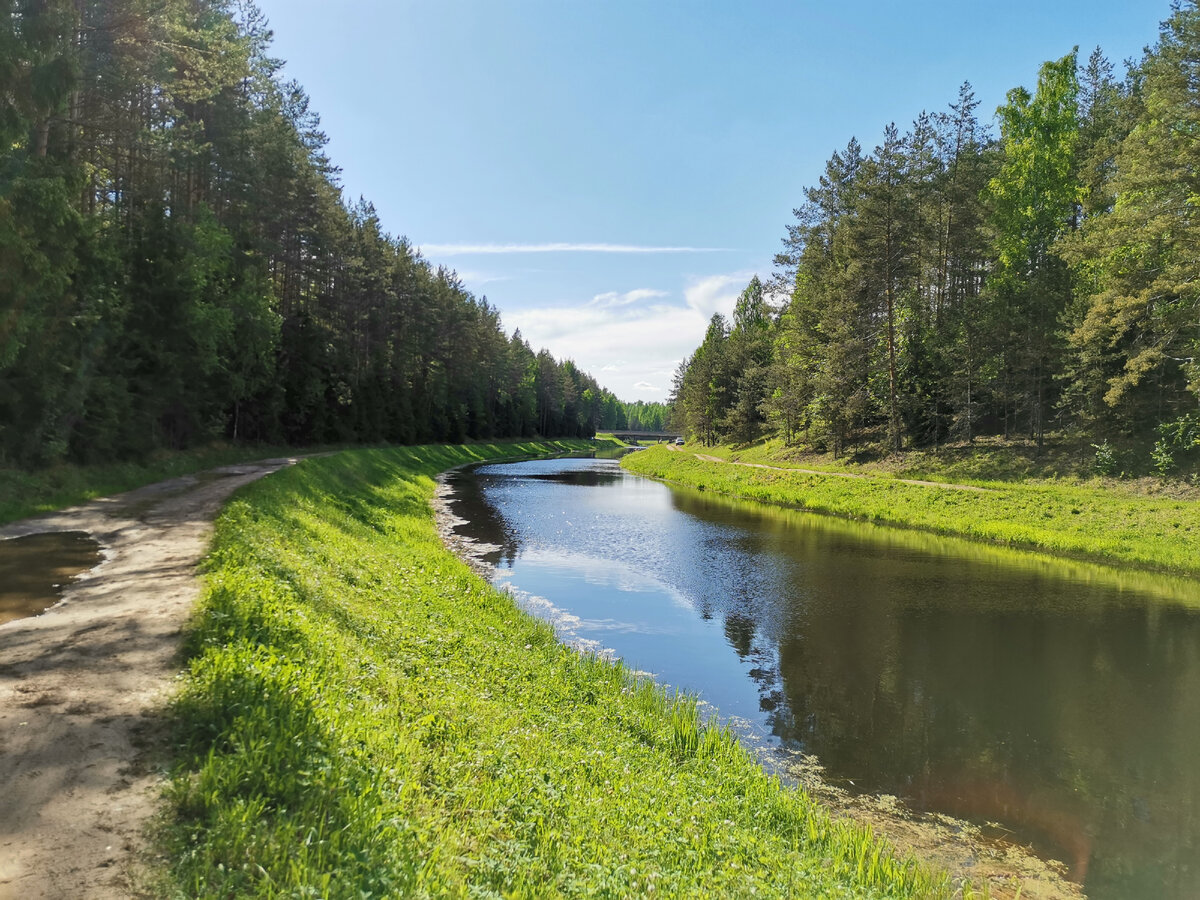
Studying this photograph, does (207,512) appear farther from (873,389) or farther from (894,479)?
(873,389)

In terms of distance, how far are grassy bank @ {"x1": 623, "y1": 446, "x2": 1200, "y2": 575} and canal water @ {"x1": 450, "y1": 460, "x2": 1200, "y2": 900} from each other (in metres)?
1.60

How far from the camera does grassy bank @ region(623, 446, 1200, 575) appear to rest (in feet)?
68.3

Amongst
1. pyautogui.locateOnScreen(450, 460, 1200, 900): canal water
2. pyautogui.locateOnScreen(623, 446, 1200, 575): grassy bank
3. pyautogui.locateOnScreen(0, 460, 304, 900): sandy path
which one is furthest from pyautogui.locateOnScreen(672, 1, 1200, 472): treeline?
pyautogui.locateOnScreen(0, 460, 304, 900): sandy path

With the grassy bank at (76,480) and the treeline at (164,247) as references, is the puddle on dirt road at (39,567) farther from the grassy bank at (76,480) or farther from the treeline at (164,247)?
the treeline at (164,247)

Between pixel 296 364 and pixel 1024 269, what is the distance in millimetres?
45971

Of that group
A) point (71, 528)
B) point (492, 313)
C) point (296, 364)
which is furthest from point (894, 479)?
point (492, 313)

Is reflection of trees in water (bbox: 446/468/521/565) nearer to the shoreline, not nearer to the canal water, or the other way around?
the canal water

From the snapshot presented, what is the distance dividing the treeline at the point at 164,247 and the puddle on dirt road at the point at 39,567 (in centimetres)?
612

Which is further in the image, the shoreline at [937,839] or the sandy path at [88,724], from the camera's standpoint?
the shoreline at [937,839]

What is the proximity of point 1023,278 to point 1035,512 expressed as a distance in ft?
62.3

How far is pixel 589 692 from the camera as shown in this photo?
9.47m

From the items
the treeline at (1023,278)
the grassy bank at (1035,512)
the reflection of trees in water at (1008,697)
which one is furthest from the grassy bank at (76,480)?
the treeline at (1023,278)

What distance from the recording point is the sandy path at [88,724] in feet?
12.2

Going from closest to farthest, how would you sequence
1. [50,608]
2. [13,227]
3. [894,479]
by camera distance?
1. [50,608]
2. [13,227]
3. [894,479]
